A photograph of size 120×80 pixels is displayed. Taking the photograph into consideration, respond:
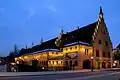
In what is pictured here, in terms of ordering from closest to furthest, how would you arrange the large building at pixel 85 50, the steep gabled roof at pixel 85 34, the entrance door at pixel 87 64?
1. the large building at pixel 85 50
2. the entrance door at pixel 87 64
3. the steep gabled roof at pixel 85 34

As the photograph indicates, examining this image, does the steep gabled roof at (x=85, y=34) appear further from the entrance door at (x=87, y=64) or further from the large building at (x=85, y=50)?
the entrance door at (x=87, y=64)

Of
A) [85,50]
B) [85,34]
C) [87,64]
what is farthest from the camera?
[85,34]

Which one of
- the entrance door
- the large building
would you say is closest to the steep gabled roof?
the large building

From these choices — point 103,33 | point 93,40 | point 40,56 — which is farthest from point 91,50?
point 40,56

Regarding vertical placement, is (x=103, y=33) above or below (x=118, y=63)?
above

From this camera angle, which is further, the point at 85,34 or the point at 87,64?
the point at 85,34

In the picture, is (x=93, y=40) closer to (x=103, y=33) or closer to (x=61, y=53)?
(x=103, y=33)

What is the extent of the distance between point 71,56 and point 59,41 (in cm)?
1686

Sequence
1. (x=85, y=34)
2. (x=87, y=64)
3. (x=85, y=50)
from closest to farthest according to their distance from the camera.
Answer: (x=85, y=50) → (x=87, y=64) → (x=85, y=34)

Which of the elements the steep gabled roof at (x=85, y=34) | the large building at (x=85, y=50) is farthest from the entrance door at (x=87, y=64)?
the steep gabled roof at (x=85, y=34)

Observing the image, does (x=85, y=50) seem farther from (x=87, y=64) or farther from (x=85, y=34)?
(x=85, y=34)

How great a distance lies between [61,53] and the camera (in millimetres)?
86875

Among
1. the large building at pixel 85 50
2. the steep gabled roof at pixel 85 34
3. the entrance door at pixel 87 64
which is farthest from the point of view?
the steep gabled roof at pixel 85 34

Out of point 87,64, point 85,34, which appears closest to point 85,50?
Answer: point 87,64
